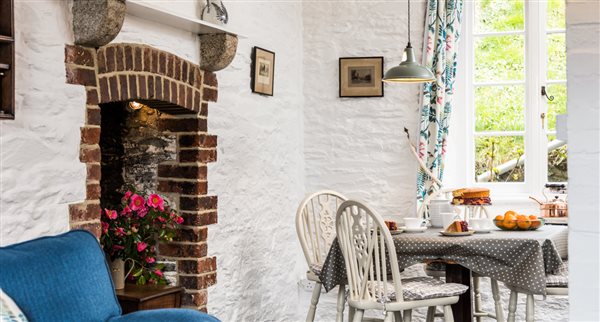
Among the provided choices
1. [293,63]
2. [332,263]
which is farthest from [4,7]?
[293,63]

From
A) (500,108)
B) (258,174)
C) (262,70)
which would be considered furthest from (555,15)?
(258,174)

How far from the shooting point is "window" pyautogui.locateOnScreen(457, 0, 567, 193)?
19.3ft

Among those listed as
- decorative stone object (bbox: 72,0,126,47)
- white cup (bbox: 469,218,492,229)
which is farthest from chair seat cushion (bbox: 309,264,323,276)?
decorative stone object (bbox: 72,0,126,47)

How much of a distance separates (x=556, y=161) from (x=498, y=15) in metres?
1.17

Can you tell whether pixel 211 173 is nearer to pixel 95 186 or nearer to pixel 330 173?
pixel 95 186

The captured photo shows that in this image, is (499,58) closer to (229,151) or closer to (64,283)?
(229,151)

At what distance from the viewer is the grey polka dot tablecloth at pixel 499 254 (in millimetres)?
4090

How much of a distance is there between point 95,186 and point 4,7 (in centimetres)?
96

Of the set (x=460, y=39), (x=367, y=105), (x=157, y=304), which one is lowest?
(x=157, y=304)

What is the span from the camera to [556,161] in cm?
591

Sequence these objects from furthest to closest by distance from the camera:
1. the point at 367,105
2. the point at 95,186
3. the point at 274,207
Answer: the point at 367,105, the point at 274,207, the point at 95,186

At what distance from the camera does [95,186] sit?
3.76 metres

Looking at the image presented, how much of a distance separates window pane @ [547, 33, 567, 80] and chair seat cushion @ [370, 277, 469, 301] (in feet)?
7.25

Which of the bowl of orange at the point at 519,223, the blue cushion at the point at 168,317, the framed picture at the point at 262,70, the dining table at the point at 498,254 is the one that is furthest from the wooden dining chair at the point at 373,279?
the framed picture at the point at 262,70
